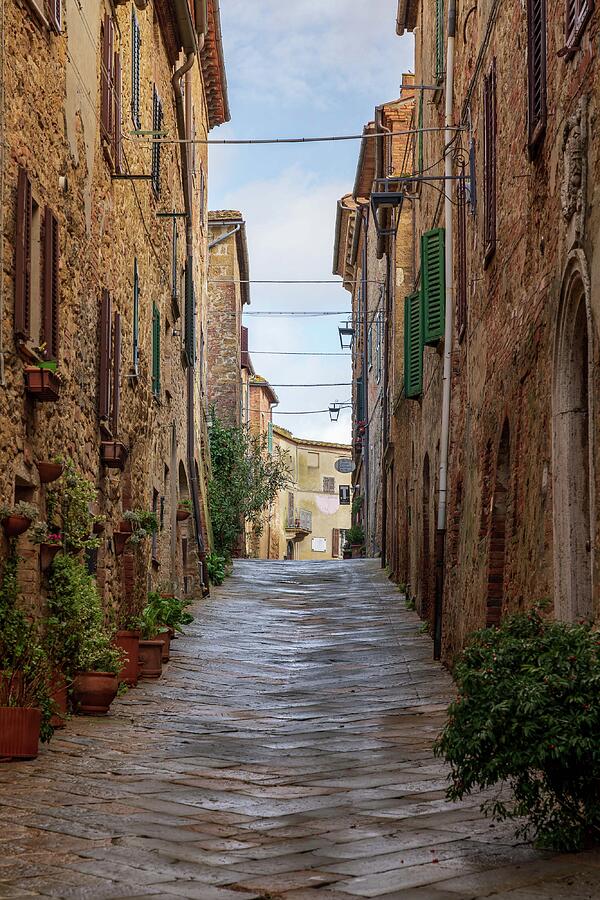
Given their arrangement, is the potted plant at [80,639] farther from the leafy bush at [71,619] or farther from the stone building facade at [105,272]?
the stone building facade at [105,272]

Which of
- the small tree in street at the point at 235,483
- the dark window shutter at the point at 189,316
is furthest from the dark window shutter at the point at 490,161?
the small tree in street at the point at 235,483

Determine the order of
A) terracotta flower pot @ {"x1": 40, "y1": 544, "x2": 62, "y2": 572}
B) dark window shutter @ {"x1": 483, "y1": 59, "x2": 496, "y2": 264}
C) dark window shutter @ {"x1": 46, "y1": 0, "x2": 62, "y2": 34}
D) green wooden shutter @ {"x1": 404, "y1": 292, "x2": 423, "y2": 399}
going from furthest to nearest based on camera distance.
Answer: green wooden shutter @ {"x1": 404, "y1": 292, "x2": 423, "y2": 399}, dark window shutter @ {"x1": 483, "y1": 59, "x2": 496, "y2": 264}, dark window shutter @ {"x1": 46, "y1": 0, "x2": 62, "y2": 34}, terracotta flower pot @ {"x1": 40, "y1": 544, "x2": 62, "y2": 572}

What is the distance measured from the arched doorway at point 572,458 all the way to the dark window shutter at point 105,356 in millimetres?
4935

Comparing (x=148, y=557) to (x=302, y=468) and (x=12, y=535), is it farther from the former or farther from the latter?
(x=302, y=468)

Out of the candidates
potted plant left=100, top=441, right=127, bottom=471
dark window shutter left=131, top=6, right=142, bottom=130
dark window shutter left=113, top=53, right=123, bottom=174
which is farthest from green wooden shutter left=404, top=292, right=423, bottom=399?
potted plant left=100, top=441, right=127, bottom=471

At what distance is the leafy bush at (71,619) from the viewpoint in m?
9.27

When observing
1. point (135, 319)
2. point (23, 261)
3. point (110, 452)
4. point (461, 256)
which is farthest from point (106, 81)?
point (23, 261)

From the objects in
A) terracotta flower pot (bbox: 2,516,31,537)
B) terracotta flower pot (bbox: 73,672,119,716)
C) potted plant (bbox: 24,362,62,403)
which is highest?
potted plant (bbox: 24,362,62,403)

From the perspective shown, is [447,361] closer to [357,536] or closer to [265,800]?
[265,800]

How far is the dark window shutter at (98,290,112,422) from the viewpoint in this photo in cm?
1134

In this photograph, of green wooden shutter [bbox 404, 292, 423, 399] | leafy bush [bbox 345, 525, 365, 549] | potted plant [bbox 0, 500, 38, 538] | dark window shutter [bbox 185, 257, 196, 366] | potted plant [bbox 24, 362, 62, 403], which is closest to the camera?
potted plant [bbox 0, 500, 38, 538]

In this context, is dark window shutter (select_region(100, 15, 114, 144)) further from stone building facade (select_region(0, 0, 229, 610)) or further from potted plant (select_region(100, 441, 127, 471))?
potted plant (select_region(100, 441, 127, 471))

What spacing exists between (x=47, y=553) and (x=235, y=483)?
53.3 ft

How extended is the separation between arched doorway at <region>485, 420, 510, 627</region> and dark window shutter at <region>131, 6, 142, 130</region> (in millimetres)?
6283
